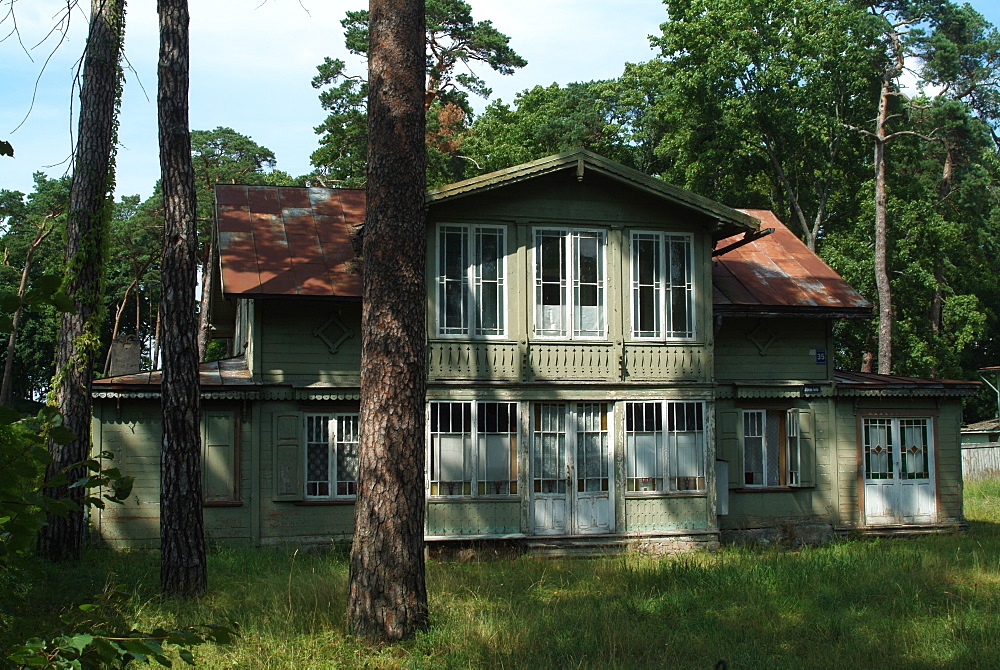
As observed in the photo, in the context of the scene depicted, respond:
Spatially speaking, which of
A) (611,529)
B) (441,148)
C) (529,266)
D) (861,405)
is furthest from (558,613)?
(441,148)

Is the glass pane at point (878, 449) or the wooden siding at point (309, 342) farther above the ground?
the wooden siding at point (309, 342)

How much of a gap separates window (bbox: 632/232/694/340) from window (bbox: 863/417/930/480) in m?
4.67

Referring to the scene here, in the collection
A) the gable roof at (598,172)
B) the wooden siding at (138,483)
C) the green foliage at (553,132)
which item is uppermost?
the green foliage at (553,132)

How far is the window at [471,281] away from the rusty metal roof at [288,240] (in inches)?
60.9

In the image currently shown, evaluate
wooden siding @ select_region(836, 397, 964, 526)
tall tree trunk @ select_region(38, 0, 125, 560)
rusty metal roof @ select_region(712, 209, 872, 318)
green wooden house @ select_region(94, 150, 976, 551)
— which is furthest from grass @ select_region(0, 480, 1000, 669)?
rusty metal roof @ select_region(712, 209, 872, 318)

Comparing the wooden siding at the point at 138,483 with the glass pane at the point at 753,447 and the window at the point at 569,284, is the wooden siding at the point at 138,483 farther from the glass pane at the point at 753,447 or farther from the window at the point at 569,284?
the glass pane at the point at 753,447

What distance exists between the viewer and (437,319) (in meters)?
16.3

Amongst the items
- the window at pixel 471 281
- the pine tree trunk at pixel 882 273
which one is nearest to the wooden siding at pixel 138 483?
the window at pixel 471 281

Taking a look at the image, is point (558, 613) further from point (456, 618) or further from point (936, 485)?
point (936, 485)

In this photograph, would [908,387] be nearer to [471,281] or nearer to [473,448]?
[473,448]

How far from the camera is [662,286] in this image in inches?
672

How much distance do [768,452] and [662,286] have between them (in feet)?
13.5

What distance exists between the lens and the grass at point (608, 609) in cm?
889

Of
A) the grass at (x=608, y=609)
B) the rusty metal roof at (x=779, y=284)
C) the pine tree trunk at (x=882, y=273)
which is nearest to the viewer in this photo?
the grass at (x=608, y=609)
